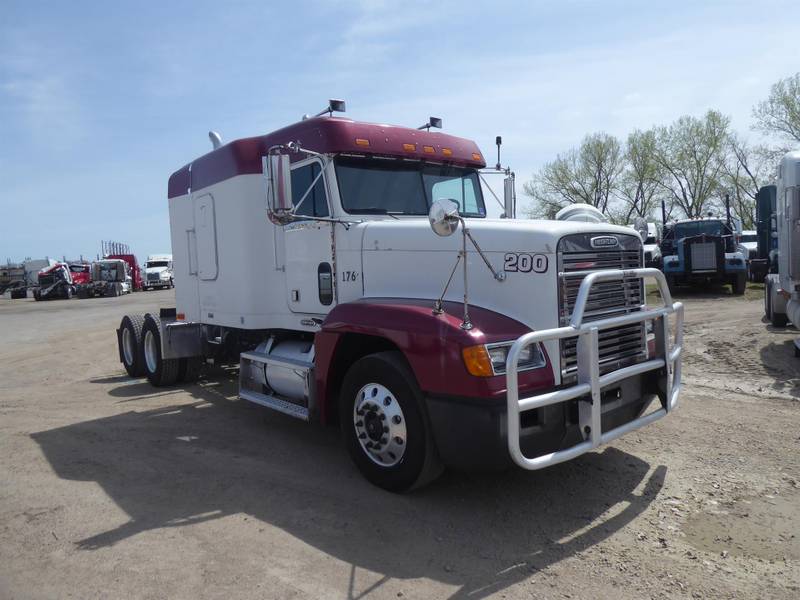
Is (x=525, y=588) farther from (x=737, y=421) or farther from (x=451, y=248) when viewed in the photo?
(x=737, y=421)

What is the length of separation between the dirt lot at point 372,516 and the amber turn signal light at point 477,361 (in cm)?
101

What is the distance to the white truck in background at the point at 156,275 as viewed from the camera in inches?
1786

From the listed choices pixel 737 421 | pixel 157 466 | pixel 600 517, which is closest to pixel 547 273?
pixel 600 517

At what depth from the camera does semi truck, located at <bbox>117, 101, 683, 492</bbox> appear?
3809 mm

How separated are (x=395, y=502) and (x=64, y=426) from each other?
165 inches

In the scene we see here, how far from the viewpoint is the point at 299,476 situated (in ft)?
15.9

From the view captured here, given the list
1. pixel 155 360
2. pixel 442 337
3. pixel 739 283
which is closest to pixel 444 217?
pixel 442 337

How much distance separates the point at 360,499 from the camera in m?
4.34

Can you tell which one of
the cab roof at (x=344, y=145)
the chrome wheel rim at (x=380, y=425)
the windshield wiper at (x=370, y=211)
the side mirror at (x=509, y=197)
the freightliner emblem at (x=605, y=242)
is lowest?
the chrome wheel rim at (x=380, y=425)

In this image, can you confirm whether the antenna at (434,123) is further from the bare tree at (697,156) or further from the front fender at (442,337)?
the bare tree at (697,156)

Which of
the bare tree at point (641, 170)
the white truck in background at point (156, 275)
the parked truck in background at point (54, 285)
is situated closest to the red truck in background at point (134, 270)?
the white truck in background at point (156, 275)

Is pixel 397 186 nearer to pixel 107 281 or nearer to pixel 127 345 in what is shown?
pixel 127 345

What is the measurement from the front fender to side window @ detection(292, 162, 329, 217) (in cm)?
146

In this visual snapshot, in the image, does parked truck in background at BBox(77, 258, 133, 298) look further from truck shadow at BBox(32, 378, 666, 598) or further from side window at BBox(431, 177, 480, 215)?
side window at BBox(431, 177, 480, 215)
